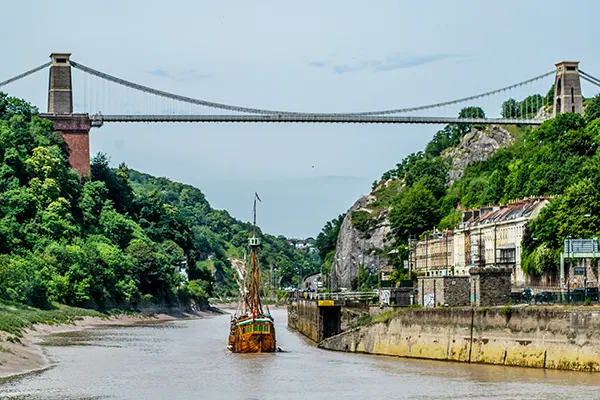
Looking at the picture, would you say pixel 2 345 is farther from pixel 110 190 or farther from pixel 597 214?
pixel 110 190

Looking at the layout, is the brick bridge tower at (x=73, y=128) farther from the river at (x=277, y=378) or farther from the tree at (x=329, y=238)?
the river at (x=277, y=378)

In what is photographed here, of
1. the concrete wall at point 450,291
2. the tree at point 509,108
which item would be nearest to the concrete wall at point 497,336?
the concrete wall at point 450,291

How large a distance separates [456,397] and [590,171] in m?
51.2

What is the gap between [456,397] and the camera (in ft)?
132

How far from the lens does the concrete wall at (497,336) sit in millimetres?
42438

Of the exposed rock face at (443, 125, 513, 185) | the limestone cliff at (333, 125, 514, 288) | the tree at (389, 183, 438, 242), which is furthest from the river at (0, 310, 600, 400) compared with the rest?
the exposed rock face at (443, 125, 513, 185)

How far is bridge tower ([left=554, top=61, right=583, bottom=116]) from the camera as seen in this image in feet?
496

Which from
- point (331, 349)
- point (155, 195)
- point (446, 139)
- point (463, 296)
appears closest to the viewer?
point (463, 296)

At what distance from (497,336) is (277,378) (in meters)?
7.96

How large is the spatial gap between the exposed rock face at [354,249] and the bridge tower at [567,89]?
79.1ft

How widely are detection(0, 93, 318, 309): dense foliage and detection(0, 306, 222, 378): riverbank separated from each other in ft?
6.03

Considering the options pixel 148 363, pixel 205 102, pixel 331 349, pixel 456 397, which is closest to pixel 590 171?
pixel 331 349

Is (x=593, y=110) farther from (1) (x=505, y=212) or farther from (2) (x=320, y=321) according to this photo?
(2) (x=320, y=321)

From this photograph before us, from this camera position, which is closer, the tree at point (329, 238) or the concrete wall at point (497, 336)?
the concrete wall at point (497, 336)
